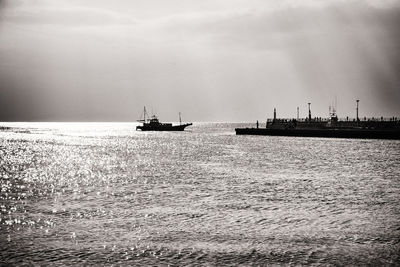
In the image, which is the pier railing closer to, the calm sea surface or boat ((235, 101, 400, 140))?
boat ((235, 101, 400, 140))

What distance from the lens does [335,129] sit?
373 feet

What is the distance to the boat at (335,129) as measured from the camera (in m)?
99.1

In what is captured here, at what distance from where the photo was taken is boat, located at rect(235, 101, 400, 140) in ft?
325

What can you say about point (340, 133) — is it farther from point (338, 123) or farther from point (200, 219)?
point (200, 219)

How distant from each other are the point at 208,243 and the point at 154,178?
23299 mm

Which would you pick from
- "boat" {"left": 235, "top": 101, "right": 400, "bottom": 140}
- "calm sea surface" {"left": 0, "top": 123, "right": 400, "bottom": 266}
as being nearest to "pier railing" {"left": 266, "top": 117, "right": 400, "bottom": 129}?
"boat" {"left": 235, "top": 101, "right": 400, "bottom": 140}

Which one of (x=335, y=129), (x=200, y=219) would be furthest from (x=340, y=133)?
(x=200, y=219)

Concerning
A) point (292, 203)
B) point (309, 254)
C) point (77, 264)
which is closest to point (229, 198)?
point (292, 203)

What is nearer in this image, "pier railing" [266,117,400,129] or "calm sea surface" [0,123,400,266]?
"calm sea surface" [0,123,400,266]

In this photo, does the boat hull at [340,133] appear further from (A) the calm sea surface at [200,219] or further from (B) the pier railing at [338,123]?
(A) the calm sea surface at [200,219]

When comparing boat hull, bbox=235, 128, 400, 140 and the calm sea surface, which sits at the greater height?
boat hull, bbox=235, 128, 400, 140

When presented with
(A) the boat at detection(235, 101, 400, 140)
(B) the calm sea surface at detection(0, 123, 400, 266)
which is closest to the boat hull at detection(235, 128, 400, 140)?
(A) the boat at detection(235, 101, 400, 140)

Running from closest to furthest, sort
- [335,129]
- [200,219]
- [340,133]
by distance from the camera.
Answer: [200,219] < [340,133] < [335,129]

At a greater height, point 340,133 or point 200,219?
point 340,133
